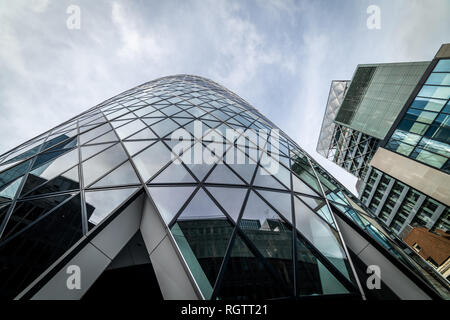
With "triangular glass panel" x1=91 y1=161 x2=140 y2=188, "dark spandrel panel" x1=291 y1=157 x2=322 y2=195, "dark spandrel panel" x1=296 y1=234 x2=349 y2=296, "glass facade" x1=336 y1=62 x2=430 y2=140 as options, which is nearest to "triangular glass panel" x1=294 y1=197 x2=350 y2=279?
"dark spandrel panel" x1=296 y1=234 x2=349 y2=296

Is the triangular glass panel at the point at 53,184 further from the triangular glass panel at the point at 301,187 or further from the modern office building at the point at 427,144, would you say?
the modern office building at the point at 427,144

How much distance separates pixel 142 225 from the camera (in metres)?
4.27

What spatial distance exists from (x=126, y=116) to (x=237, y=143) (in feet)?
22.5

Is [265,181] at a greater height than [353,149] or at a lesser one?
lesser

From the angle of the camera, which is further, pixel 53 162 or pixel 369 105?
pixel 369 105

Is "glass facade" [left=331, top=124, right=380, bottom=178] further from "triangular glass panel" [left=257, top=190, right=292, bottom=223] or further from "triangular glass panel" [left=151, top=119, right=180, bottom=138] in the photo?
"triangular glass panel" [left=151, top=119, right=180, bottom=138]

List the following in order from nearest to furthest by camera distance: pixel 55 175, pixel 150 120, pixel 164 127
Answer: pixel 55 175 < pixel 164 127 < pixel 150 120

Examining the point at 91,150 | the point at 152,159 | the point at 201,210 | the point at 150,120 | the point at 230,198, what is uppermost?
the point at 150,120

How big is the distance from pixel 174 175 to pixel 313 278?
15.2ft

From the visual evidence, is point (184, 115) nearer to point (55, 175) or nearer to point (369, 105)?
point (55, 175)

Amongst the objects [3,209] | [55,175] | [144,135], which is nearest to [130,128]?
[144,135]

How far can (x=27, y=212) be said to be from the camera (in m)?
3.99

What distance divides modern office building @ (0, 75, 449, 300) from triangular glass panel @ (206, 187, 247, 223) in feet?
0.12
